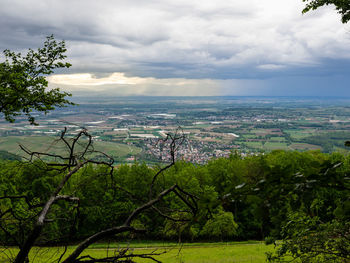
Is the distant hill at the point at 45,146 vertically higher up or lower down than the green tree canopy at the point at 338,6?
lower down

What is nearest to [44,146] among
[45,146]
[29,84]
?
[45,146]

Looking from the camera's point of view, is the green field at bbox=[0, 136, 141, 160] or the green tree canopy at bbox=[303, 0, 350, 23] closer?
the green field at bbox=[0, 136, 141, 160]

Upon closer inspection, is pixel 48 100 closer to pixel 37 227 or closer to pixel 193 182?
pixel 37 227

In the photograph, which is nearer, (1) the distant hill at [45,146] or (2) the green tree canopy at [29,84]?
(1) the distant hill at [45,146]

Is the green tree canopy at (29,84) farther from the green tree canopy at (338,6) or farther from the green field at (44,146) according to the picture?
the green tree canopy at (338,6)

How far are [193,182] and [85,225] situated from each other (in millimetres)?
13906

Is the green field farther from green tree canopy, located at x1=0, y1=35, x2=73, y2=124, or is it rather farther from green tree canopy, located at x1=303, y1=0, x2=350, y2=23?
green tree canopy, located at x1=303, y1=0, x2=350, y2=23

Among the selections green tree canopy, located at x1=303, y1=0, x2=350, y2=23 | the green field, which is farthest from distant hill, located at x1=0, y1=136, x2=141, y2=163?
green tree canopy, located at x1=303, y1=0, x2=350, y2=23

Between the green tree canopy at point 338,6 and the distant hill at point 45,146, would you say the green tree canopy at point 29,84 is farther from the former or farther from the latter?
the green tree canopy at point 338,6

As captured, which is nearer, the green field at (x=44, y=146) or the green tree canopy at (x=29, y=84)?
the green field at (x=44, y=146)

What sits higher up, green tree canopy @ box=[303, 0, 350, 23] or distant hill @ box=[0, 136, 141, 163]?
green tree canopy @ box=[303, 0, 350, 23]

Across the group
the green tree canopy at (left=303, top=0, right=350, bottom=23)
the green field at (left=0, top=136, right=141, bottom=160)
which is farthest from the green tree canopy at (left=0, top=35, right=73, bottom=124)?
the green tree canopy at (left=303, top=0, right=350, bottom=23)

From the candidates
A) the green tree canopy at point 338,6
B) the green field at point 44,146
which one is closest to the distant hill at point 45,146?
the green field at point 44,146

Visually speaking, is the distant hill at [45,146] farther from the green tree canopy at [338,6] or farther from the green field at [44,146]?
the green tree canopy at [338,6]
